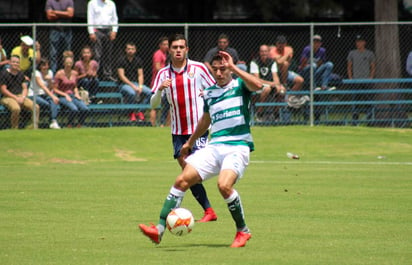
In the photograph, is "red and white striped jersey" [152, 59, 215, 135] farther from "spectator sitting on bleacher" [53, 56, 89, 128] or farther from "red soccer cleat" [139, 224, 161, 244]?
"spectator sitting on bleacher" [53, 56, 89, 128]

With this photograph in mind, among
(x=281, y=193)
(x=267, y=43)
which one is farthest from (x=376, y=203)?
(x=267, y=43)

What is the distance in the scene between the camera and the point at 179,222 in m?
9.15

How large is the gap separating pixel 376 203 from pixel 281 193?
5.87ft

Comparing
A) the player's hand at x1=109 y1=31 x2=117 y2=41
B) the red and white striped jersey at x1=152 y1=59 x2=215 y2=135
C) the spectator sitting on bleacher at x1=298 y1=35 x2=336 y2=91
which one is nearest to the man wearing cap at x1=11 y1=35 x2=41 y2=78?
the player's hand at x1=109 y1=31 x2=117 y2=41

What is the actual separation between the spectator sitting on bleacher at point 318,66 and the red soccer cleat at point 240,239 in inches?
568

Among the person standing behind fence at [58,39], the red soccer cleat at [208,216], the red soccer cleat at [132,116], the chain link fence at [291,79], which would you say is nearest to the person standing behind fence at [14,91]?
the chain link fence at [291,79]

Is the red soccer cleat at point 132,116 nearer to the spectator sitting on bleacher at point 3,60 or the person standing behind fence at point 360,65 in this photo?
the spectator sitting on bleacher at point 3,60

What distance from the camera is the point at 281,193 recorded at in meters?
14.1

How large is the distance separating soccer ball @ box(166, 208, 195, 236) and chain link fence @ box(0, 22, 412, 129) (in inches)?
482

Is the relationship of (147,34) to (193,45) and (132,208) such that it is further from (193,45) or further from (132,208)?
(132,208)

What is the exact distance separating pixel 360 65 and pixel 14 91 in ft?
29.8

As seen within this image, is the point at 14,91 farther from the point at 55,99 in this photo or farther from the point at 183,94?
the point at 183,94

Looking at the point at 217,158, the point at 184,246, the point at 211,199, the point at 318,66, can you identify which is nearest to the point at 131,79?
the point at 318,66

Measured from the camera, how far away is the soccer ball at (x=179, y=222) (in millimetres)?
9156
